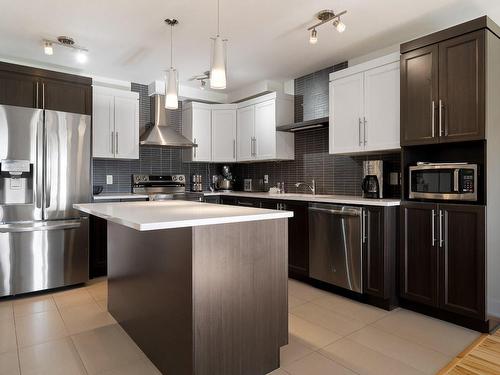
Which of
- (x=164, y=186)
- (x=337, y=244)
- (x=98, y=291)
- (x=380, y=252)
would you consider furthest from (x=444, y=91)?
(x=164, y=186)

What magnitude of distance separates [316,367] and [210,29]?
2.85 metres

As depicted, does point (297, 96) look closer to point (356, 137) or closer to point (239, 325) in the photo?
point (356, 137)

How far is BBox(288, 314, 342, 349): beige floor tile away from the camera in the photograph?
7.37 ft

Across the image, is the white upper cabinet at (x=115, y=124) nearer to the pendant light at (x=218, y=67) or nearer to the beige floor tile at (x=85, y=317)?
the beige floor tile at (x=85, y=317)

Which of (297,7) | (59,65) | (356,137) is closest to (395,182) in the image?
(356,137)

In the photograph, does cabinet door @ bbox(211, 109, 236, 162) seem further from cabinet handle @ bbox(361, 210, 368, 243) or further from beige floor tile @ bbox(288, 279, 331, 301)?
cabinet handle @ bbox(361, 210, 368, 243)

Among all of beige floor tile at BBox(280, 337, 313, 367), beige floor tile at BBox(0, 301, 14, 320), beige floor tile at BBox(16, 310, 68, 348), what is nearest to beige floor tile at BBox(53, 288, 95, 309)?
beige floor tile at BBox(16, 310, 68, 348)

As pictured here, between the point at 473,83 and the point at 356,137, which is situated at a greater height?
the point at 473,83

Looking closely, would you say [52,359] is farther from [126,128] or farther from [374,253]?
[126,128]

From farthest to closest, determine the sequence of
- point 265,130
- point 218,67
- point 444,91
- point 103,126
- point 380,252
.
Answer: point 265,130, point 103,126, point 380,252, point 444,91, point 218,67

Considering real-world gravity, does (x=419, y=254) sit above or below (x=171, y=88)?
below

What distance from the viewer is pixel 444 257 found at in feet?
8.34

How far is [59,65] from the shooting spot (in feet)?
13.1

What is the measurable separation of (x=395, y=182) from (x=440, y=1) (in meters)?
1.59
